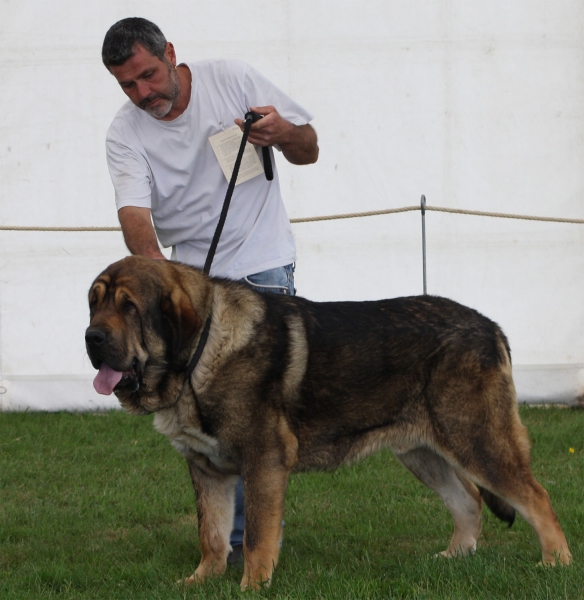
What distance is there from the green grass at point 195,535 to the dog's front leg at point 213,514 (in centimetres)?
10

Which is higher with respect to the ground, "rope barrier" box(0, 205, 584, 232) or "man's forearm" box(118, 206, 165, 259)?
"man's forearm" box(118, 206, 165, 259)

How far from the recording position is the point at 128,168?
4.27 m

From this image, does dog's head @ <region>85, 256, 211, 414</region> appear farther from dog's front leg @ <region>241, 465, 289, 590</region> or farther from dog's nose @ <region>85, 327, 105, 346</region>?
dog's front leg @ <region>241, 465, 289, 590</region>

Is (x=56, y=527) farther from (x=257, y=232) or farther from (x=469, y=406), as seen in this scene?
(x=469, y=406)

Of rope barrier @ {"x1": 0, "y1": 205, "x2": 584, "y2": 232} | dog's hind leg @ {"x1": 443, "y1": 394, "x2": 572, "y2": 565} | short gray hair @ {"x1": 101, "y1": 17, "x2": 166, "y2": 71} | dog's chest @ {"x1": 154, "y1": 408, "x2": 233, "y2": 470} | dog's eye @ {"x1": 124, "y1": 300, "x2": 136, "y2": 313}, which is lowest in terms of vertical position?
dog's hind leg @ {"x1": 443, "y1": 394, "x2": 572, "y2": 565}

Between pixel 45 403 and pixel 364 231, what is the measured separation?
10.0ft

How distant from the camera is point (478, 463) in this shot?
155 inches

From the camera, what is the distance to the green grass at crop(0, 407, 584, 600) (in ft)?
12.2

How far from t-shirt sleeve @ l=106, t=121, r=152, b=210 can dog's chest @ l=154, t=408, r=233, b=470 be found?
1.02 metres

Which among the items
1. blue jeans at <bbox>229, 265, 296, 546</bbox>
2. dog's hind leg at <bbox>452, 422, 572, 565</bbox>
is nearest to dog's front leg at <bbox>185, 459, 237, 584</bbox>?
blue jeans at <bbox>229, 265, 296, 546</bbox>

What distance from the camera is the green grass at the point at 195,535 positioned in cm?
373

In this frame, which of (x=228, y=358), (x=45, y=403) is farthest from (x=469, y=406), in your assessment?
(x=45, y=403)

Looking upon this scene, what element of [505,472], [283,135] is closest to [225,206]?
[283,135]

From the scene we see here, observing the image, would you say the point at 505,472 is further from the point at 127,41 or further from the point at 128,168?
the point at 127,41
